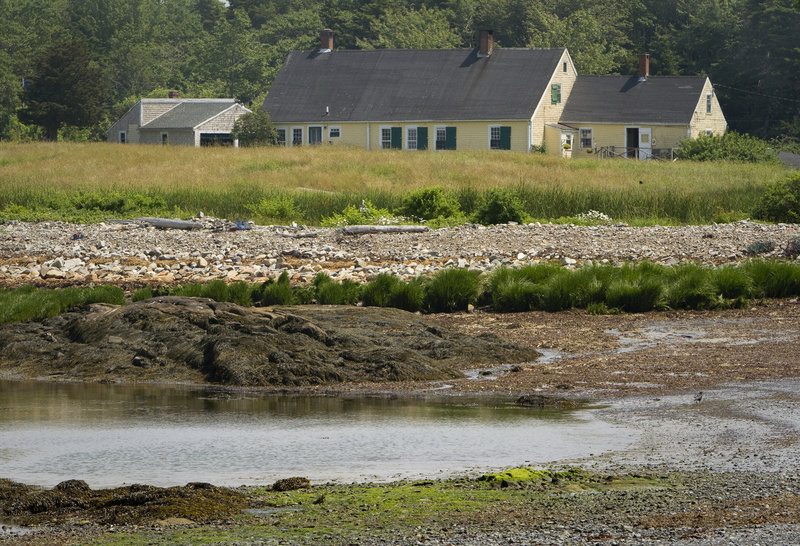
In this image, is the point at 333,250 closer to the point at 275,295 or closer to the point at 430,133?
the point at 275,295

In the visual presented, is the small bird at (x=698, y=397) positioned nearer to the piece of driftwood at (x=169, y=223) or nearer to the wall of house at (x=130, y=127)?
the piece of driftwood at (x=169, y=223)

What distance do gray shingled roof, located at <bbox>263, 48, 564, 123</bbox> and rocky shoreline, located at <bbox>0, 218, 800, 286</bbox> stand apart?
34119mm

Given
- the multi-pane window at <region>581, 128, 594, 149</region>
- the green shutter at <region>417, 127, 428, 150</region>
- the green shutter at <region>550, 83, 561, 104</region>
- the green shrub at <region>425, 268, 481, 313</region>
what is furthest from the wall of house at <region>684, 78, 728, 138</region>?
the green shrub at <region>425, 268, 481, 313</region>

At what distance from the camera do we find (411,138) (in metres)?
63.0

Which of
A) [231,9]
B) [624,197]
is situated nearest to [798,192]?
[624,197]

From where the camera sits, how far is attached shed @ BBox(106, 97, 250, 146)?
219ft

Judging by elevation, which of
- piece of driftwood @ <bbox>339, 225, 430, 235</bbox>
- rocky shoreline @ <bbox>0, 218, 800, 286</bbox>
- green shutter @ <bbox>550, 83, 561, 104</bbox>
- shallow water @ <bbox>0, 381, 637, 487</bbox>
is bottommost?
shallow water @ <bbox>0, 381, 637, 487</bbox>

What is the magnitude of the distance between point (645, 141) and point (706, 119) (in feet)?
13.9

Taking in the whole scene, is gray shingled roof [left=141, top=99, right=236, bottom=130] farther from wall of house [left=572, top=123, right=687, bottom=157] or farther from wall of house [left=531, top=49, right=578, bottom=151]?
wall of house [left=572, top=123, right=687, bottom=157]

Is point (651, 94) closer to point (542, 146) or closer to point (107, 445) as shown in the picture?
point (542, 146)

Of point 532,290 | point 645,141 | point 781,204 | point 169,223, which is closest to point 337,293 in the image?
point 532,290

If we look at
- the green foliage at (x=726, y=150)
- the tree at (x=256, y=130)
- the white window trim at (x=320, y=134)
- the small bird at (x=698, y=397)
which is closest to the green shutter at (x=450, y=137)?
the white window trim at (x=320, y=134)

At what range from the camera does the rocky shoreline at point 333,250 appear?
22859 mm

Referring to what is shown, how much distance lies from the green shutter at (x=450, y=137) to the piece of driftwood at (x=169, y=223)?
3322 centimetres
